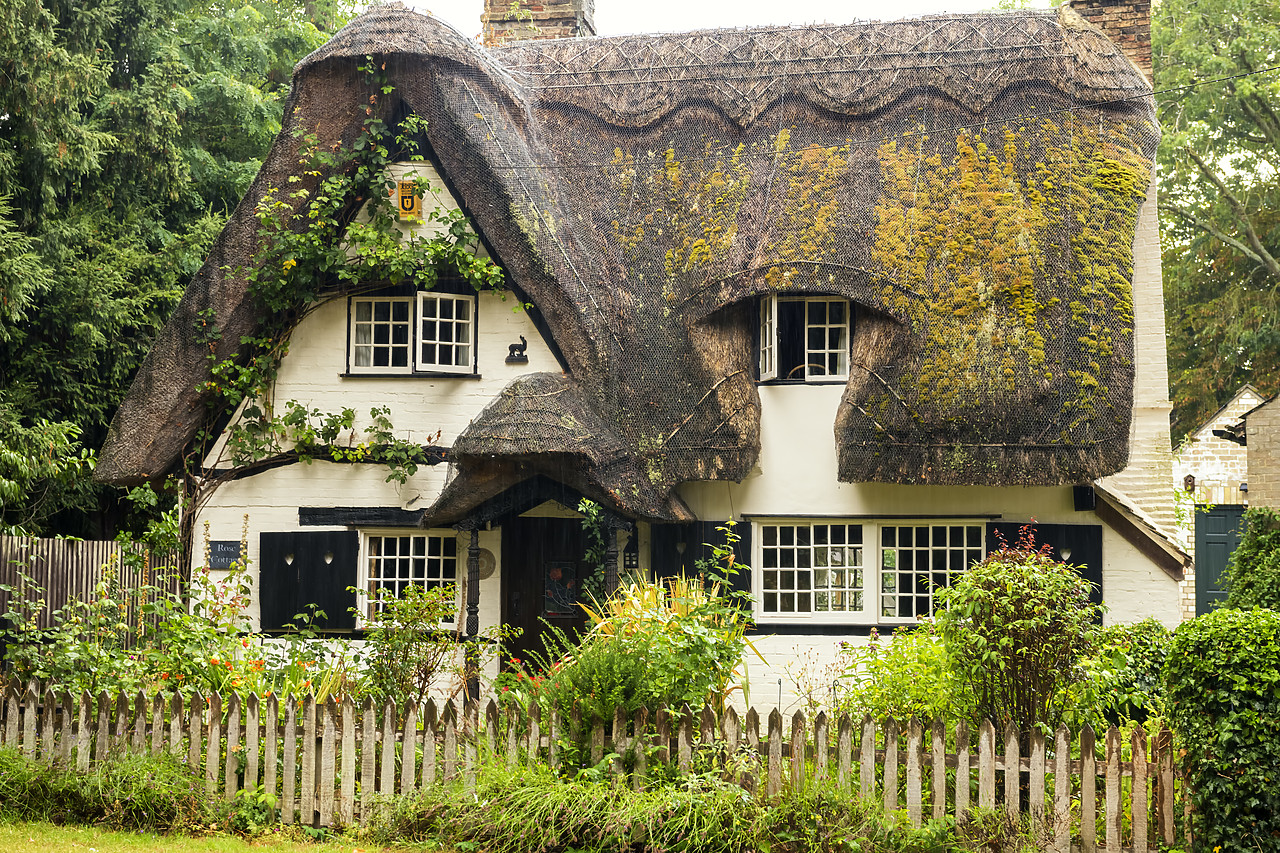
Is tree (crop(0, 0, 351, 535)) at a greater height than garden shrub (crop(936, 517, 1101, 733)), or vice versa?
tree (crop(0, 0, 351, 535))

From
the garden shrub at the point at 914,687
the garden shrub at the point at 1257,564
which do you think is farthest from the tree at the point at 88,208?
the garden shrub at the point at 1257,564

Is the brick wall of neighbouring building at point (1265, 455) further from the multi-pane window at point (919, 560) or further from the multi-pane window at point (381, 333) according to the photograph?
the multi-pane window at point (381, 333)

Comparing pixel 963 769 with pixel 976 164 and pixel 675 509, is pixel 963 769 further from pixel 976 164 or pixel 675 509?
pixel 976 164

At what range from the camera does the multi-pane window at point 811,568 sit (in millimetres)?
11789

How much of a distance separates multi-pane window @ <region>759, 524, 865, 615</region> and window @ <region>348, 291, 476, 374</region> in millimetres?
3637

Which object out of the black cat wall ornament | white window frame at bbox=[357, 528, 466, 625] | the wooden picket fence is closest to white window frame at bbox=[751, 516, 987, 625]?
the black cat wall ornament

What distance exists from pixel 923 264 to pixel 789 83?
3098mm

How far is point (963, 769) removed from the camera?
6594mm

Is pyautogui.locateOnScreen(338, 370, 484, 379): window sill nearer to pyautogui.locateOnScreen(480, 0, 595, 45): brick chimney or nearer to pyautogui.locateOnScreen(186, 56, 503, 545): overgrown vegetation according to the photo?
pyautogui.locateOnScreen(186, 56, 503, 545): overgrown vegetation

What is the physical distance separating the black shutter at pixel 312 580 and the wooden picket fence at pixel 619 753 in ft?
12.1

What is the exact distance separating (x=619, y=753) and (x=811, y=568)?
5283 millimetres

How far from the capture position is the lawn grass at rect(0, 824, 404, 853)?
6.76 m

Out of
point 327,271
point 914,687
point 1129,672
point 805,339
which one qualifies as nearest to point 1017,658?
point 914,687

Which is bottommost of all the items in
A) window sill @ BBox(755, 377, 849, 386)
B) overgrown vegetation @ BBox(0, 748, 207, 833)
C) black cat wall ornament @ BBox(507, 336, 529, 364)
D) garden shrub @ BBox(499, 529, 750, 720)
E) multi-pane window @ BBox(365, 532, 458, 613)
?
overgrown vegetation @ BBox(0, 748, 207, 833)
